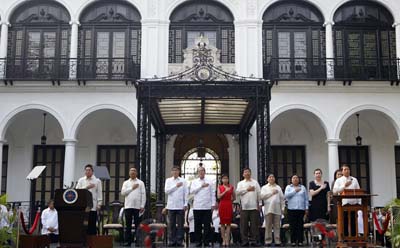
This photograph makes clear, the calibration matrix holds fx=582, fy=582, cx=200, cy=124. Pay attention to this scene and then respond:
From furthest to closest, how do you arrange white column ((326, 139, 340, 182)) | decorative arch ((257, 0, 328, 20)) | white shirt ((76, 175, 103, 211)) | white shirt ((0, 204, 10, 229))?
decorative arch ((257, 0, 328, 20))
white column ((326, 139, 340, 182))
white shirt ((76, 175, 103, 211))
white shirt ((0, 204, 10, 229))

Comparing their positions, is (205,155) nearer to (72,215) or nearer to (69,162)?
(69,162)

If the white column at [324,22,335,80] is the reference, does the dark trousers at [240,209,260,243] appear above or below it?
below

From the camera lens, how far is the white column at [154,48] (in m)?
21.8

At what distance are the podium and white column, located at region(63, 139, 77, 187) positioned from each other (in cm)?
1079

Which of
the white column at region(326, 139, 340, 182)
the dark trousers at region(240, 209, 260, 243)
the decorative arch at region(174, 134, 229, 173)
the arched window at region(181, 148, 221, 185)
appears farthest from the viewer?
the arched window at region(181, 148, 221, 185)

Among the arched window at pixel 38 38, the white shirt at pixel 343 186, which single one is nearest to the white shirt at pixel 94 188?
the white shirt at pixel 343 186

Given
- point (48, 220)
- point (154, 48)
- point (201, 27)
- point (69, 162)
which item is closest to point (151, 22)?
point (154, 48)

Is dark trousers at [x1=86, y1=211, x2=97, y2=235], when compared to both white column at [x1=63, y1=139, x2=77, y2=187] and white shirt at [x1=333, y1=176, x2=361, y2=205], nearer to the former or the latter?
white shirt at [x1=333, y1=176, x2=361, y2=205]

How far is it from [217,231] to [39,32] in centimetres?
1181

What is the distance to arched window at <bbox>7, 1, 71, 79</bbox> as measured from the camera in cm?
2214

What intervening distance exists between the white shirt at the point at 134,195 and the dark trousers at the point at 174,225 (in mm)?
723

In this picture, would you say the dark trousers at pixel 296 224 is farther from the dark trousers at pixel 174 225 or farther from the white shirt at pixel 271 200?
the dark trousers at pixel 174 225

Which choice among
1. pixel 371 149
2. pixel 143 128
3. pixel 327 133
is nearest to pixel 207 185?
pixel 143 128

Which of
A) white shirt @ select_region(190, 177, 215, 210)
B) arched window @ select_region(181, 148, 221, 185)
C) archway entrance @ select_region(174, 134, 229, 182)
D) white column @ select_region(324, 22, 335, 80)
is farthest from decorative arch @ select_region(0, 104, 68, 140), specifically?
white shirt @ select_region(190, 177, 215, 210)
